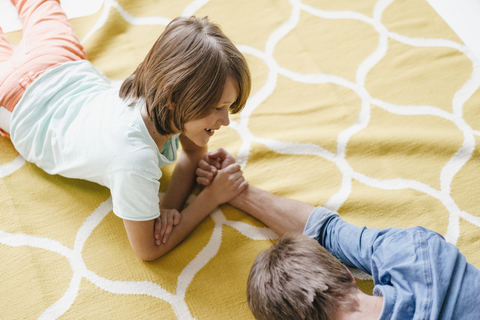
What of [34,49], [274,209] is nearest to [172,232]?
[274,209]

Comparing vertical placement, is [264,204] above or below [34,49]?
below

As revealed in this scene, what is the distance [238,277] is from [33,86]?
0.74 meters

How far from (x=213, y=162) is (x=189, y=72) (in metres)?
0.36

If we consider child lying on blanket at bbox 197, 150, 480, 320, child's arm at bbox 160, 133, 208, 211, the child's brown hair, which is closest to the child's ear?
the child's brown hair

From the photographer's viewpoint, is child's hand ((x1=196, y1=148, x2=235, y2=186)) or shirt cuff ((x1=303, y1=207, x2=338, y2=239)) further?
child's hand ((x1=196, y1=148, x2=235, y2=186))

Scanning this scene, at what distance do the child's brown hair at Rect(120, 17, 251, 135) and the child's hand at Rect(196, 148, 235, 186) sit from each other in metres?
0.22

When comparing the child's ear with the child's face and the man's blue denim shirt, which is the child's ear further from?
the man's blue denim shirt

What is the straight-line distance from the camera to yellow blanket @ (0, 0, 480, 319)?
968 mm

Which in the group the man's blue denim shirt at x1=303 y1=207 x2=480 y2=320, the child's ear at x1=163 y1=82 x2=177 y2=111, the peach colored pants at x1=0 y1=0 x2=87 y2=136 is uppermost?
the child's ear at x1=163 y1=82 x2=177 y2=111

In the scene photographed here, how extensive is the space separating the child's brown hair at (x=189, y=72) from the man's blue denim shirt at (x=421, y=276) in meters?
0.46

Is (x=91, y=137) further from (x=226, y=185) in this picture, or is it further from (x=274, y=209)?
(x=274, y=209)

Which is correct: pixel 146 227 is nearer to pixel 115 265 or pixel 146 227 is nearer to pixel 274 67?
pixel 115 265

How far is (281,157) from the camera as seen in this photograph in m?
1.16

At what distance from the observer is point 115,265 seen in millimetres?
994
